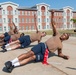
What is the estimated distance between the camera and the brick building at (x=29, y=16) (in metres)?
73.1

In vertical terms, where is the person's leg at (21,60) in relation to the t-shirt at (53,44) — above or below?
below

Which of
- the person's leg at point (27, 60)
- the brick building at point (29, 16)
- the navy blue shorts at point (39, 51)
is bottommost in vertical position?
the person's leg at point (27, 60)

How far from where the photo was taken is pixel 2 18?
7275 cm

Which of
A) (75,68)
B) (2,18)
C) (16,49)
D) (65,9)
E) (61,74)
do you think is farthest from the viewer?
(65,9)

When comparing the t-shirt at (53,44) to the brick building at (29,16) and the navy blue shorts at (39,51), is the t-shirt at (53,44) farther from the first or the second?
the brick building at (29,16)

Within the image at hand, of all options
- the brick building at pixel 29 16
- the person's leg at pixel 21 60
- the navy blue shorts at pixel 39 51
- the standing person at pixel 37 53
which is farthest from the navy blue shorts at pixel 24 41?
the brick building at pixel 29 16

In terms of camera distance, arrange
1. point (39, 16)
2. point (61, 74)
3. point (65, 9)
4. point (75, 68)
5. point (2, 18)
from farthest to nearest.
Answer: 1. point (65, 9)
2. point (39, 16)
3. point (2, 18)
4. point (75, 68)
5. point (61, 74)

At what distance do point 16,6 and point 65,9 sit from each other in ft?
79.2

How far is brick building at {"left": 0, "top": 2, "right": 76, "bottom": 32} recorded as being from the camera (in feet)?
240

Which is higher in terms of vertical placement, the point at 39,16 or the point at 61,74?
the point at 39,16

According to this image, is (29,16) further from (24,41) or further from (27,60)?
(27,60)

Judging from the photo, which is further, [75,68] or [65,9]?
[65,9]

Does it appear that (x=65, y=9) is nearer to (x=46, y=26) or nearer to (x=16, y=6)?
(x=46, y=26)

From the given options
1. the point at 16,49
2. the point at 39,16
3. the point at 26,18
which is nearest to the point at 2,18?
the point at 26,18
